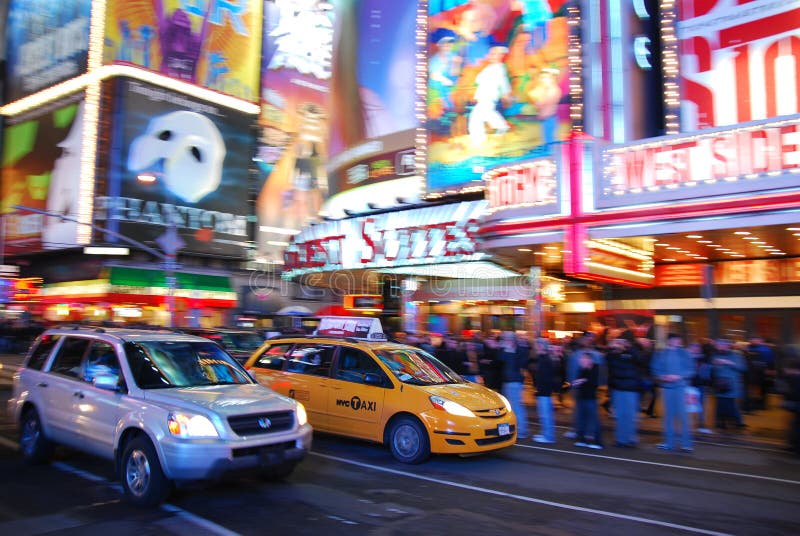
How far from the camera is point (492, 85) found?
28.8 m

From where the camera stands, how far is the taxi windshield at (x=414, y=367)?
9.17 metres

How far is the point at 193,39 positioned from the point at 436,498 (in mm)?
44169

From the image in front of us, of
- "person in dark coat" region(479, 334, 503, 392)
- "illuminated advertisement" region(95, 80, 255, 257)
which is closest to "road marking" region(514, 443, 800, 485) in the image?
"person in dark coat" region(479, 334, 503, 392)

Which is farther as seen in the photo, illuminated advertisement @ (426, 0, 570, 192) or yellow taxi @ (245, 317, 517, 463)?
illuminated advertisement @ (426, 0, 570, 192)

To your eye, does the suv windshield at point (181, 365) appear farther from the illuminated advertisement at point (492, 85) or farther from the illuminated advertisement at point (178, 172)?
the illuminated advertisement at point (178, 172)

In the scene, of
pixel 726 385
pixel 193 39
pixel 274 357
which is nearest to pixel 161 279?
pixel 193 39

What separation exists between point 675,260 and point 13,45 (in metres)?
53.1

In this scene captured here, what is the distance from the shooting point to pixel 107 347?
7.23 meters

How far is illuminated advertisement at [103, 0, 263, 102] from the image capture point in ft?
132

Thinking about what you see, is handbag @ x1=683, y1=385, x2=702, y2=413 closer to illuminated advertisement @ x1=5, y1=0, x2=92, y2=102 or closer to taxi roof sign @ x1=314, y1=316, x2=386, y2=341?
taxi roof sign @ x1=314, y1=316, x2=386, y2=341

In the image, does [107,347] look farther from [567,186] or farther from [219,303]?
[219,303]

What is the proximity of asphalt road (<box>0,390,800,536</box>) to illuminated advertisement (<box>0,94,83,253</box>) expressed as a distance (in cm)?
3554

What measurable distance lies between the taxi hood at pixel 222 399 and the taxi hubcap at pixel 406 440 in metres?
2.15

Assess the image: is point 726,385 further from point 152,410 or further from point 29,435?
point 29,435
